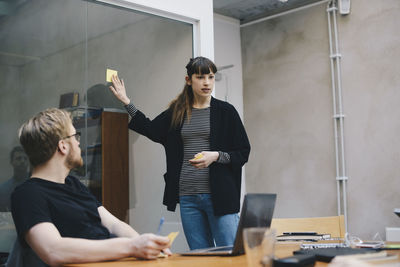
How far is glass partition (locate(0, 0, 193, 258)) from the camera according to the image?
2582mm

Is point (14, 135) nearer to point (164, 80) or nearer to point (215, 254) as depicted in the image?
point (164, 80)

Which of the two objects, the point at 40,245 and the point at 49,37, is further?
the point at 49,37

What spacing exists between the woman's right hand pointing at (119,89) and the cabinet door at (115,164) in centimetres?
13

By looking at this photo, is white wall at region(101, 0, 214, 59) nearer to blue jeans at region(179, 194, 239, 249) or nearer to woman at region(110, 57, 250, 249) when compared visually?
woman at region(110, 57, 250, 249)

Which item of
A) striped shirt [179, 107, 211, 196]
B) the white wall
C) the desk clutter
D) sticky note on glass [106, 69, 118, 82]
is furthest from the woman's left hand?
the white wall

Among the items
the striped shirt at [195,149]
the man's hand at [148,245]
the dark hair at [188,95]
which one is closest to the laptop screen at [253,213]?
the man's hand at [148,245]

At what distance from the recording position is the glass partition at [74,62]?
2.58 m

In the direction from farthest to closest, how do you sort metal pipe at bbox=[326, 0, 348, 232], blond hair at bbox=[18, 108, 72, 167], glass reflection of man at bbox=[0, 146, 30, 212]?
1. metal pipe at bbox=[326, 0, 348, 232]
2. glass reflection of man at bbox=[0, 146, 30, 212]
3. blond hair at bbox=[18, 108, 72, 167]

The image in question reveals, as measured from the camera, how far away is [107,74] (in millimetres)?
2975

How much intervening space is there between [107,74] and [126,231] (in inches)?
62.6

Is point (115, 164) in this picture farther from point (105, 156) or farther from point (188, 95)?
point (188, 95)

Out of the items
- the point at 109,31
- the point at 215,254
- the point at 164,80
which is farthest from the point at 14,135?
the point at 215,254

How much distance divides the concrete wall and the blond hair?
3347mm

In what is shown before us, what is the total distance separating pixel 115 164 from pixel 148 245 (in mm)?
1838
